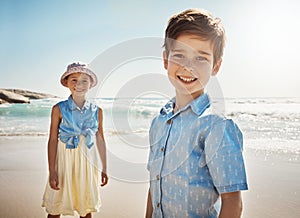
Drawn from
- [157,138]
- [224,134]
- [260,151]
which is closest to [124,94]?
[157,138]

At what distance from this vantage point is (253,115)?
9461 millimetres

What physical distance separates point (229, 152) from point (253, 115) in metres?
8.81

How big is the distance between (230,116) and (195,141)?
277cm

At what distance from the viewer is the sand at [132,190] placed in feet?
9.08

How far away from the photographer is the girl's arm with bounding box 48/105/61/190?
2282 millimetres

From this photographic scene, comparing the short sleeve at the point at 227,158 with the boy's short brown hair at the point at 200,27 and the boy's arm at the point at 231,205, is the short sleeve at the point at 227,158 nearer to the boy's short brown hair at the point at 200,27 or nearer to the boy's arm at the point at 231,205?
the boy's arm at the point at 231,205

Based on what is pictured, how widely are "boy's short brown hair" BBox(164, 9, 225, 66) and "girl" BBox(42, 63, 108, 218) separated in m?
1.18

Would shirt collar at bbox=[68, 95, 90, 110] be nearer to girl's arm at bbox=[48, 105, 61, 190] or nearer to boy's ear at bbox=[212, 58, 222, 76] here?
girl's arm at bbox=[48, 105, 61, 190]

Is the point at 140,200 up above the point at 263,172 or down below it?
below

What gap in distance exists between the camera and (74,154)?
238cm

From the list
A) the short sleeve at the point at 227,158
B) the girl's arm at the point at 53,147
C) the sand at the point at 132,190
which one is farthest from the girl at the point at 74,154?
the short sleeve at the point at 227,158

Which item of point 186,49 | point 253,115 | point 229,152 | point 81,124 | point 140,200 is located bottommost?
point 140,200

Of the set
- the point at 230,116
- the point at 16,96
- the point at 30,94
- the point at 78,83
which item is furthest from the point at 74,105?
the point at 30,94

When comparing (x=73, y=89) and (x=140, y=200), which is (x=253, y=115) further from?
(x=73, y=89)
